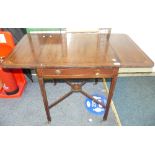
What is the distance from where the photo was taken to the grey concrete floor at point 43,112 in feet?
5.40

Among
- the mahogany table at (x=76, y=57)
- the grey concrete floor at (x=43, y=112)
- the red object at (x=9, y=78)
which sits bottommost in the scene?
the grey concrete floor at (x=43, y=112)

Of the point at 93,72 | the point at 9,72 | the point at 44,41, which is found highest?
the point at 44,41

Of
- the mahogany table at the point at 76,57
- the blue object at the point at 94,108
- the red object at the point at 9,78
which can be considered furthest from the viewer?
the blue object at the point at 94,108

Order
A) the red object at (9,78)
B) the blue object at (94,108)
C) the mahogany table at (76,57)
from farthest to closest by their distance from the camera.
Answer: the blue object at (94,108) < the red object at (9,78) < the mahogany table at (76,57)

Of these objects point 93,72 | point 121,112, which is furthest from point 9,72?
point 121,112

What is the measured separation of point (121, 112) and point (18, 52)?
1.26 m

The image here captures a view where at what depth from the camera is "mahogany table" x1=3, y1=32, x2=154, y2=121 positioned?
3.74ft

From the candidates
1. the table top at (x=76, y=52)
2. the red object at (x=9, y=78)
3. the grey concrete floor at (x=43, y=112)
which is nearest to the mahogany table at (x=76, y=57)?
the table top at (x=76, y=52)

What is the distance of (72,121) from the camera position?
1656 mm

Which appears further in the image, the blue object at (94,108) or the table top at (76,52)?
the blue object at (94,108)

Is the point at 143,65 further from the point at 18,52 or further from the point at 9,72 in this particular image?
the point at 9,72

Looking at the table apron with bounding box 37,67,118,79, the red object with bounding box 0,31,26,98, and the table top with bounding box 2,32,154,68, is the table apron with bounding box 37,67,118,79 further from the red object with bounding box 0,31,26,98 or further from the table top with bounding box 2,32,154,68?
the red object with bounding box 0,31,26,98

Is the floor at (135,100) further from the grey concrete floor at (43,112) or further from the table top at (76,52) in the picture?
the table top at (76,52)

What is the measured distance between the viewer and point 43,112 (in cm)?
175
